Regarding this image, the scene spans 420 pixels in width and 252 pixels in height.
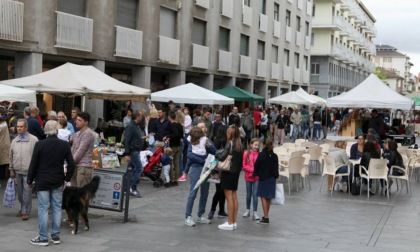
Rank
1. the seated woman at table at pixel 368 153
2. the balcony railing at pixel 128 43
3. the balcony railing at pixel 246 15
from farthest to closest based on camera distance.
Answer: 1. the balcony railing at pixel 246 15
2. the balcony railing at pixel 128 43
3. the seated woman at table at pixel 368 153

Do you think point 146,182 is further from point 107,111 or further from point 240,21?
point 240,21

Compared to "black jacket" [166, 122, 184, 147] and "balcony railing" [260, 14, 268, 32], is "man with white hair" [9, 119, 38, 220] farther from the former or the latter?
"balcony railing" [260, 14, 268, 32]

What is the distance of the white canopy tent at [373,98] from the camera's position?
17781 millimetres

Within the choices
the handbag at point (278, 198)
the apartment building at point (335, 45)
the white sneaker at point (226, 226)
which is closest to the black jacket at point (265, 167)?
the handbag at point (278, 198)

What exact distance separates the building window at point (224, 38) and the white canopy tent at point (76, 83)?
16.5 m

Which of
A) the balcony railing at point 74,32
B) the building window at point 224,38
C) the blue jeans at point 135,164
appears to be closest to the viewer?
the blue jeans at point 135,164

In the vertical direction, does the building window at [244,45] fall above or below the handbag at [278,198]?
above

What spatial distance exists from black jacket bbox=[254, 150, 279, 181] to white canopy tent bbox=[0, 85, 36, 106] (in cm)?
619

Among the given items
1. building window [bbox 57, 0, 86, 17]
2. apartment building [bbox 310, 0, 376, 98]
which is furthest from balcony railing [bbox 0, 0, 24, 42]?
apartment building [bbox 310, 0, 376, 98]

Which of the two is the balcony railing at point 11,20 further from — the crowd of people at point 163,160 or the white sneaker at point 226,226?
the white sneaker at point 226,226

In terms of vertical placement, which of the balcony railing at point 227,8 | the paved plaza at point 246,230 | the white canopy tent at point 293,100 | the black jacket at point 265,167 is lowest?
the paved plaza at point 246,230

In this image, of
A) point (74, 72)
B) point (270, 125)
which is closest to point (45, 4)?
point (74, 72)

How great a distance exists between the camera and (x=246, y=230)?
9.05m

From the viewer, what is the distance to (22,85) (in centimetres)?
1441
